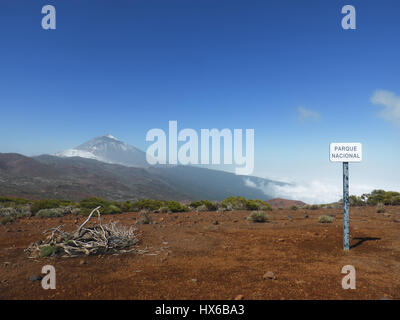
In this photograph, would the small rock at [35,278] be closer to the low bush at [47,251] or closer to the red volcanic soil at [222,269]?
the red volcanic soil at [222,269]

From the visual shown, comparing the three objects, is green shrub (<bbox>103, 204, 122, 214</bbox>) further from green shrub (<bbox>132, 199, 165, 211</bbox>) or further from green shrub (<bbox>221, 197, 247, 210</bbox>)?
green shrub (<bbox>221, 197, 247, 210</bbox>)

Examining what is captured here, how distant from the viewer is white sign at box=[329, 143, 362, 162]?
5691mm

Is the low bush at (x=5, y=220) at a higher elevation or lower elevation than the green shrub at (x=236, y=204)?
higher

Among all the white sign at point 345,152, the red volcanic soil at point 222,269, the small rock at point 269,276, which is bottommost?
the red volcanic soil at point 222,269

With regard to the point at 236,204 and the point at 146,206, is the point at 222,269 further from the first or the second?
the point at 146,206

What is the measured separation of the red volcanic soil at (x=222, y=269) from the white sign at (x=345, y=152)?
2341 mm

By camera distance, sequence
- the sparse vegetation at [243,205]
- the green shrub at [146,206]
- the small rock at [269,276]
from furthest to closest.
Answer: the sparse vegetation at [243,205], the green shrub at [146,206], the small rock at [269,276]

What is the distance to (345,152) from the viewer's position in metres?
5.72

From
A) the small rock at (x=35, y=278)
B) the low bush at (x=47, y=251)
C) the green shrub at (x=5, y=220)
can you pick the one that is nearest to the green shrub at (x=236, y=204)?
the low bush at (x=47, y=251)

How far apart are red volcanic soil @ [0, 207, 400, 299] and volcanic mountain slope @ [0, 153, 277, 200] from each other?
115 feet

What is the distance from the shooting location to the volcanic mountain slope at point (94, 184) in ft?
133

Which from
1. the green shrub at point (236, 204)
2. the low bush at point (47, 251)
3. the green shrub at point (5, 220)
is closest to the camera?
the low bush at point (47, 251)

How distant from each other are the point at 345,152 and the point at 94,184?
59387mm

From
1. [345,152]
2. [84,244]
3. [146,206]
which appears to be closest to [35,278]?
[84,244]
